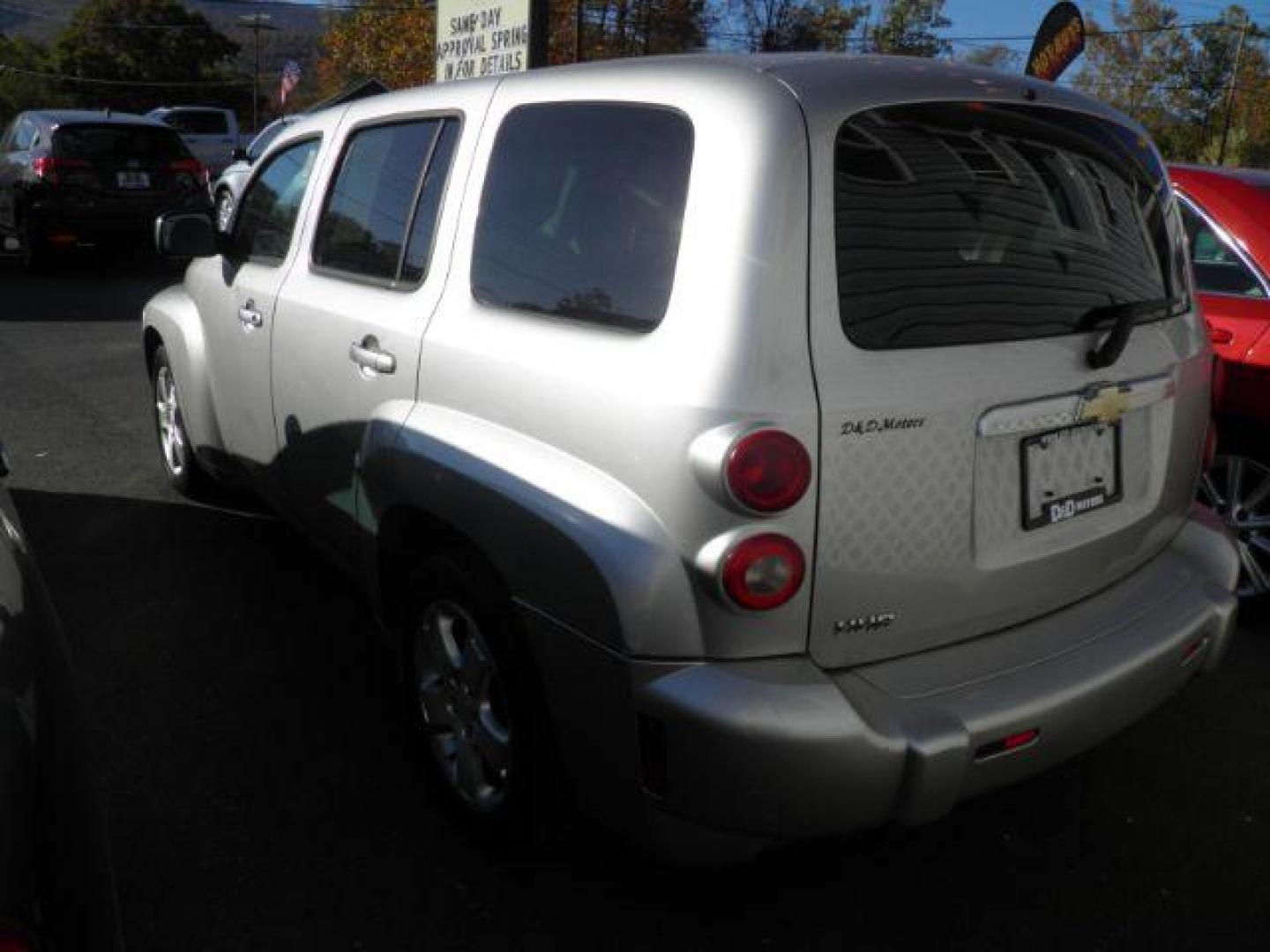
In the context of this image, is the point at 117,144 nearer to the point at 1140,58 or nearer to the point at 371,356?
the point at 371,356

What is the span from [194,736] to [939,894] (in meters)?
2.06

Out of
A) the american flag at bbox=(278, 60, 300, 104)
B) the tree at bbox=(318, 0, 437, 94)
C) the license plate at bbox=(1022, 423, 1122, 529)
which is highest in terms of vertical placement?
the tree at bbox=(318, 0, 437, 94)

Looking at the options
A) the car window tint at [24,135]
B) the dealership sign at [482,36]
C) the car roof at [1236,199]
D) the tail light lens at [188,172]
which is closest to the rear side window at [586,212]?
the car roof at [1236,199]

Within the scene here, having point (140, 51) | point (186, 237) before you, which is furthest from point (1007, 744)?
point (140, 51)

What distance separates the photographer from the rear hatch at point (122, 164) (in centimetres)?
1225

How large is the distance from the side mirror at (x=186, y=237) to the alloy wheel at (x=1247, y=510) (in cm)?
361

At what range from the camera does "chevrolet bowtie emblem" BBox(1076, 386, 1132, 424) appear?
236 cm

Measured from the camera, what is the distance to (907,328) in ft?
7.02

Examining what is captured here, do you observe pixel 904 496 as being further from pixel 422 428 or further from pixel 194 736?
pixel 194 736

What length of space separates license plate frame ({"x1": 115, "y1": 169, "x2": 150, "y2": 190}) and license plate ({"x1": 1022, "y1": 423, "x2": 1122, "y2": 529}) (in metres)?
12.6

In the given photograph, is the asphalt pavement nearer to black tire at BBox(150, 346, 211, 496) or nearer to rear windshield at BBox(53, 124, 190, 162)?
black tire at BBox(150, 346, 211, 496)

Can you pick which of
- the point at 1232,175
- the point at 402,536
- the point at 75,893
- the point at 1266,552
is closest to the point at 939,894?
the point at 402,536

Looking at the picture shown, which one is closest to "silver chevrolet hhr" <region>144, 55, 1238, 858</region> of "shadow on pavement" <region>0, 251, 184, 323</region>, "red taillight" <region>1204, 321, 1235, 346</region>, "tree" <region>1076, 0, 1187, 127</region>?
"red taillight" <region>1204, 321, 1235, 346</region>

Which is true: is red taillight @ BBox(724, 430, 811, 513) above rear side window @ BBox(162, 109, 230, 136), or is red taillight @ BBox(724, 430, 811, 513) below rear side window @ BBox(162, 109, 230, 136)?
below
